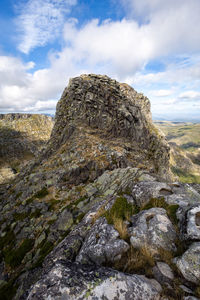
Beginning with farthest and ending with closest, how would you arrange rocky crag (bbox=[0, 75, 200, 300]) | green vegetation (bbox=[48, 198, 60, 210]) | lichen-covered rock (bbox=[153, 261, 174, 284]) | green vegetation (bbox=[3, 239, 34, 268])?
green vegetation (bbox=[48, 198, 60, 210])
green vegetation (bbox=[3, 239, 34, 268])
lichen-covered rock (bbox=[153, 261, 174, 284])
rocky crag (bbox=[0, 75, 200, 300])

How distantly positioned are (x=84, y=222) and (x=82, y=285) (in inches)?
215

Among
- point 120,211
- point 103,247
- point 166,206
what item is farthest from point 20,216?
point 166,206

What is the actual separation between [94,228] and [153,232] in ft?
12.1

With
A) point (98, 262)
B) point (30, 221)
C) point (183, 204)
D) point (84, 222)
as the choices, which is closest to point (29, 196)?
point (30, 221)

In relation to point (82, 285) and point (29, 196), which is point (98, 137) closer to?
point (29, 196)

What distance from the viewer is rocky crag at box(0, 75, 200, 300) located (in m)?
4.98

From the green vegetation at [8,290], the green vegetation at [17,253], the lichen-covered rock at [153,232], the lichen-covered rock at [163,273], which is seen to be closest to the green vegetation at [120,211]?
the lichen-covered rock at [153,232]

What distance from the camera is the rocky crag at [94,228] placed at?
4977mm

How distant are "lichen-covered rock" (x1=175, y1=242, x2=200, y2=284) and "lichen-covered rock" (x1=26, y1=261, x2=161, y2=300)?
1292 millimetres

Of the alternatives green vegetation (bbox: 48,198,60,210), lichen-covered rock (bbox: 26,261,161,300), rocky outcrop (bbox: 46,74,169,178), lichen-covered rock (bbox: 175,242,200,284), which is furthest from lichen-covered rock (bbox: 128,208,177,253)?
rocky outcrop (bbox: 46,74,169,178)

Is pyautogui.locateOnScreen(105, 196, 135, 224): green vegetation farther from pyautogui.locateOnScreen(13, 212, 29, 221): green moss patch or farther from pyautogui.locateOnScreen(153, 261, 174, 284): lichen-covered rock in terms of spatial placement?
pyautogui.locateOnScreen(13, 212, 29, 221): green moss patch

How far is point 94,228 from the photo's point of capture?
8648 mm

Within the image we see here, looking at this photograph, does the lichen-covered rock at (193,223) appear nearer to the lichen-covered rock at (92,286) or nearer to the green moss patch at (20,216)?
the lichen-covered rock at (92,286)

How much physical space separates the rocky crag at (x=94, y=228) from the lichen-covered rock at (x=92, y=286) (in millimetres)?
26
